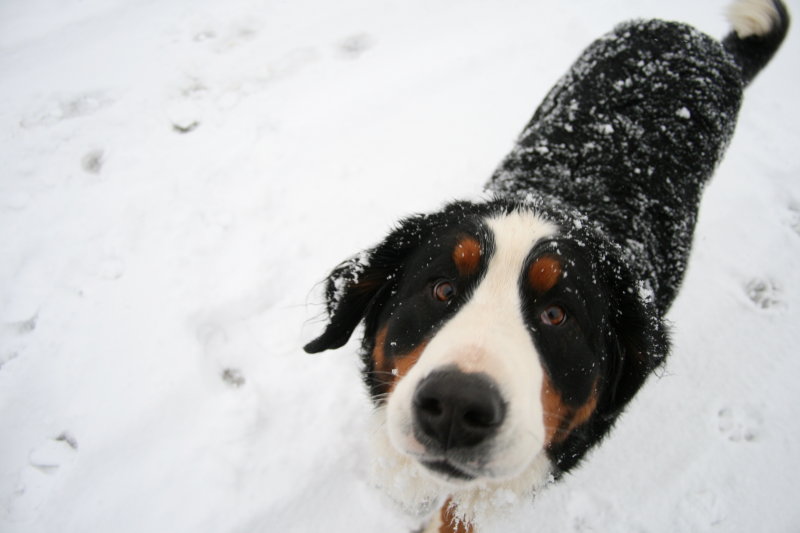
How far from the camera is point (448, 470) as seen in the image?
122cm

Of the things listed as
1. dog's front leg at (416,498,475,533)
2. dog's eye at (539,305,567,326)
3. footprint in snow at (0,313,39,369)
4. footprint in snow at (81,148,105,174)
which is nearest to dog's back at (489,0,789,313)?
dog's eye at (539,305,567,326)

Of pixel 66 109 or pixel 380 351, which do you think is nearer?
pixel 380 351

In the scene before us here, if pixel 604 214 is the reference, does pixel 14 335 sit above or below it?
below

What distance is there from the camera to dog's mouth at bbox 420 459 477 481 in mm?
1198

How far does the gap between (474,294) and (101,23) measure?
5120mm

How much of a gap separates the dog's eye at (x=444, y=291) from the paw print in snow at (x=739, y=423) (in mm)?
2093

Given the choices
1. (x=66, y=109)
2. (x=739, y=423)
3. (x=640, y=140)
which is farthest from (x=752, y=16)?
(x=66, y=109)

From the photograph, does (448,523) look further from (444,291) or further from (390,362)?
(444,291)

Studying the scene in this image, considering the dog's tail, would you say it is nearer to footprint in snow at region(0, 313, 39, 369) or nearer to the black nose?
the black nose

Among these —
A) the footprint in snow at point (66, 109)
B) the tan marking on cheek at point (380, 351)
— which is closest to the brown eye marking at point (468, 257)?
the tan marking on cheek at point (380, 351)

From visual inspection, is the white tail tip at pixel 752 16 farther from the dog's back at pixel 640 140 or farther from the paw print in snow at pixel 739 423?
the paw print in snow at pixel 739 423

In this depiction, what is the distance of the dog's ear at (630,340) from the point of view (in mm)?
1524

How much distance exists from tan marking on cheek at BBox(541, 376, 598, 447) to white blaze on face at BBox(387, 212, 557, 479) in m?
0.09

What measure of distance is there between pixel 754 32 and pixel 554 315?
318cm
